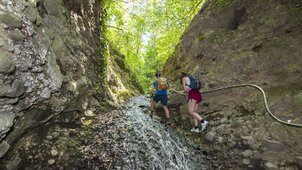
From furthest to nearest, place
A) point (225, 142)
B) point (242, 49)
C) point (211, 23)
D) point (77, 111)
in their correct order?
point (211, 23) → point (242, 49) → point (77, 111) → point (225, 142)

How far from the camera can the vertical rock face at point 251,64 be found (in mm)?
6020

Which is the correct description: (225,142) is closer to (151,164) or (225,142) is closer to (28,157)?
(151,164)

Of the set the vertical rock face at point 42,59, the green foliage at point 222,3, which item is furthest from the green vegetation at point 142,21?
the vertical rock face at point 42,59

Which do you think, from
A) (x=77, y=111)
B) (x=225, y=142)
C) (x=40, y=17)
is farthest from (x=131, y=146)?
(x=40, y=17)

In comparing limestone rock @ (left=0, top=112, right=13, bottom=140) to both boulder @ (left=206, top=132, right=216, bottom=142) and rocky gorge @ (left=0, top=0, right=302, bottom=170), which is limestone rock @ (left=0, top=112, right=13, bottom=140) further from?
boulder @ (left=206, top=132, right=216, bottom=142)

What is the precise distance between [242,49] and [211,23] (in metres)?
2.91

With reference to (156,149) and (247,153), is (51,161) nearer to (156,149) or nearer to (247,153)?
(156,149)

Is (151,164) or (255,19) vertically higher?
(255,19)

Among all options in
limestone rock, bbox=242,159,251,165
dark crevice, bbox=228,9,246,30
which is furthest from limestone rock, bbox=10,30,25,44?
dark crevice, bbox=228,9,246,30

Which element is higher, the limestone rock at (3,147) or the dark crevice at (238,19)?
the dark crevice at (238,19)

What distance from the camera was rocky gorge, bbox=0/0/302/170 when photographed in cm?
527

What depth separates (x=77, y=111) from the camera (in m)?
7.44

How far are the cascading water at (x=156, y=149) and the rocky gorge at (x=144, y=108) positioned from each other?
0.03m

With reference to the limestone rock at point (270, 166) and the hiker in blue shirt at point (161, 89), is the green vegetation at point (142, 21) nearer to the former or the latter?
the hiker in blue shirt at point (161, 89)
